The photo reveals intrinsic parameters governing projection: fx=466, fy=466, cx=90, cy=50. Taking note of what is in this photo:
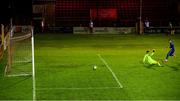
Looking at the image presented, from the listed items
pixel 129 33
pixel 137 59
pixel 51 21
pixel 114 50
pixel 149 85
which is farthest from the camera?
pixel 51 21

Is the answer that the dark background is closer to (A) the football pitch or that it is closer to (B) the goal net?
(B) the goal net

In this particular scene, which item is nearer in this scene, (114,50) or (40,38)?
(114,50)

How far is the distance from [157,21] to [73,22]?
11209 mm

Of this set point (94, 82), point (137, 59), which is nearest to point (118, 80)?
point (94, 82)

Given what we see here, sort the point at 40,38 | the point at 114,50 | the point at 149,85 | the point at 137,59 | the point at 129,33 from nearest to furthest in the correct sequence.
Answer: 1. the point at 149,85
2. the point at 137,59
3. the point at 114,50
4. the point at 40,38
5. the point at 129,33

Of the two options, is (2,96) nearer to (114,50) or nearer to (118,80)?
(118,80)

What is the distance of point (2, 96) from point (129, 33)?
36763 millimetres

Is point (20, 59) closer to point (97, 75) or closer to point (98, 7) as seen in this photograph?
point (97, 75)

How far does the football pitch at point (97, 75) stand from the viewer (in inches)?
840

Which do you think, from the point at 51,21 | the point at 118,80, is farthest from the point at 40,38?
the point at 118,80

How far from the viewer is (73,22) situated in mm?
62656

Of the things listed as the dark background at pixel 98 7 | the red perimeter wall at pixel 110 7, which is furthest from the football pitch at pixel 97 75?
the red perimeter wall at pixel 110 7

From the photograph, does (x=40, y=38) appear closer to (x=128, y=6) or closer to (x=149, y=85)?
(x=128, y=6)

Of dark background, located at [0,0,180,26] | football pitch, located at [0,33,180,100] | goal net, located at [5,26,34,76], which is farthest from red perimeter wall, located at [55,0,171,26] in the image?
football pitch, located at [0,33,180,100]
